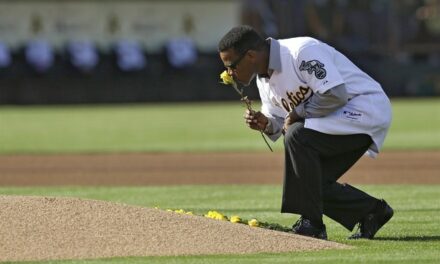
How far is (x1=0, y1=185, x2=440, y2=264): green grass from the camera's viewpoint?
7547 mm

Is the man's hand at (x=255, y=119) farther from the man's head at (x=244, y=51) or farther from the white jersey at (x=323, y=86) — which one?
the man's head at (x=244, y=51)

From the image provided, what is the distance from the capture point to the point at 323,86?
8227 millimetres

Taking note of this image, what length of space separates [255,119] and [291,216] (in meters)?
2.30

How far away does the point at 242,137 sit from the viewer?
2442 centimetres

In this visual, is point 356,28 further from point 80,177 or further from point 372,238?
point 372,238

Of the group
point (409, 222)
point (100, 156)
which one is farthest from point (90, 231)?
point (100, 156)

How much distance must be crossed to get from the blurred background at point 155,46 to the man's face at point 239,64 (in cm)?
3104

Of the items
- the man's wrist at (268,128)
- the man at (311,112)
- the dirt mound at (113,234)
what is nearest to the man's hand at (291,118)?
the man at (311,112)

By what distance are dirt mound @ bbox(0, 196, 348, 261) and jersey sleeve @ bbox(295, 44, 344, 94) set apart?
1.09 metres

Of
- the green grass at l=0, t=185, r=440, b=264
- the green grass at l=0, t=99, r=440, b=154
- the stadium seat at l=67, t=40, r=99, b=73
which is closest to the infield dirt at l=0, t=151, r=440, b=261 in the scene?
the green grass at l=0, t=185, r=440, b=264

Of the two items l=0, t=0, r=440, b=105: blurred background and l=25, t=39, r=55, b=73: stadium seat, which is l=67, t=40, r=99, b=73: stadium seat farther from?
l=25, t=39, r=55, b=73: stadium seat

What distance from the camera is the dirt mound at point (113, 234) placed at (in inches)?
302

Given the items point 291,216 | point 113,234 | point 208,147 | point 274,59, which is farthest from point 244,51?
point 208,147

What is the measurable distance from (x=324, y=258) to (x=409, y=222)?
8.48 feet
